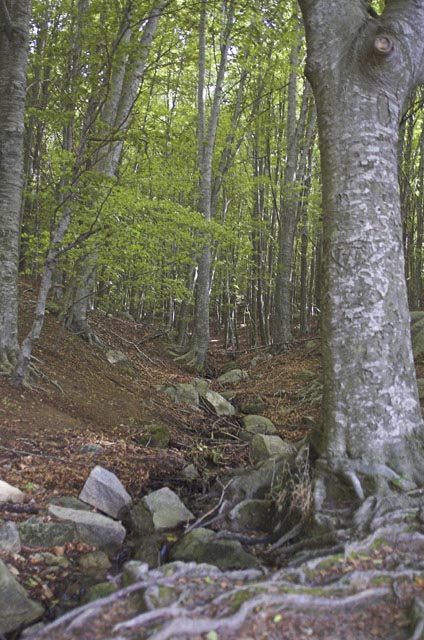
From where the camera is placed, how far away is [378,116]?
12.3ft

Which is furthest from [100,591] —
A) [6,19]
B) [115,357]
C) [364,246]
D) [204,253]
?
[204,253]

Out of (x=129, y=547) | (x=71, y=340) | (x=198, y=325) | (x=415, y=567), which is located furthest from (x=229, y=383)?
(x=415, y=567)

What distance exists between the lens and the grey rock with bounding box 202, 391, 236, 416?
8.16 m

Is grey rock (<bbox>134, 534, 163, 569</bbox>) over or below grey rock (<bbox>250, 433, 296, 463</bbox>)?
below

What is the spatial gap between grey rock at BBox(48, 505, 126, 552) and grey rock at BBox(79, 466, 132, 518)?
312 mm

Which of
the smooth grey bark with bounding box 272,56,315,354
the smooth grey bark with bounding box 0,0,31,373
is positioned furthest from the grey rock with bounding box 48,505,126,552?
the smooth grey bark with bounding box 272,56,315,354

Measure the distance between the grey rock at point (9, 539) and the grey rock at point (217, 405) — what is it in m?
5.13

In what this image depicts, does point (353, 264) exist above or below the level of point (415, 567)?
above

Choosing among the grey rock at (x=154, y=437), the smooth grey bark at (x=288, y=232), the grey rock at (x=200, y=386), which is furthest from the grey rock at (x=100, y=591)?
the smooth grey bark at (x=288, y=232)

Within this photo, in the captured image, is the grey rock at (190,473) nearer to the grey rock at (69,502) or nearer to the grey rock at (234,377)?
the grey rock at (69,502)

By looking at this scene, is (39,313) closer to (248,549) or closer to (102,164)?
(248,549)

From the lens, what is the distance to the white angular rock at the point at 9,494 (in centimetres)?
360

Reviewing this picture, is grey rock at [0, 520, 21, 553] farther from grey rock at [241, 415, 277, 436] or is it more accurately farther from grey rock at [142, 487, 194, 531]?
grey rock at [241, 415, 277, 436]

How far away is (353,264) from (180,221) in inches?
228
